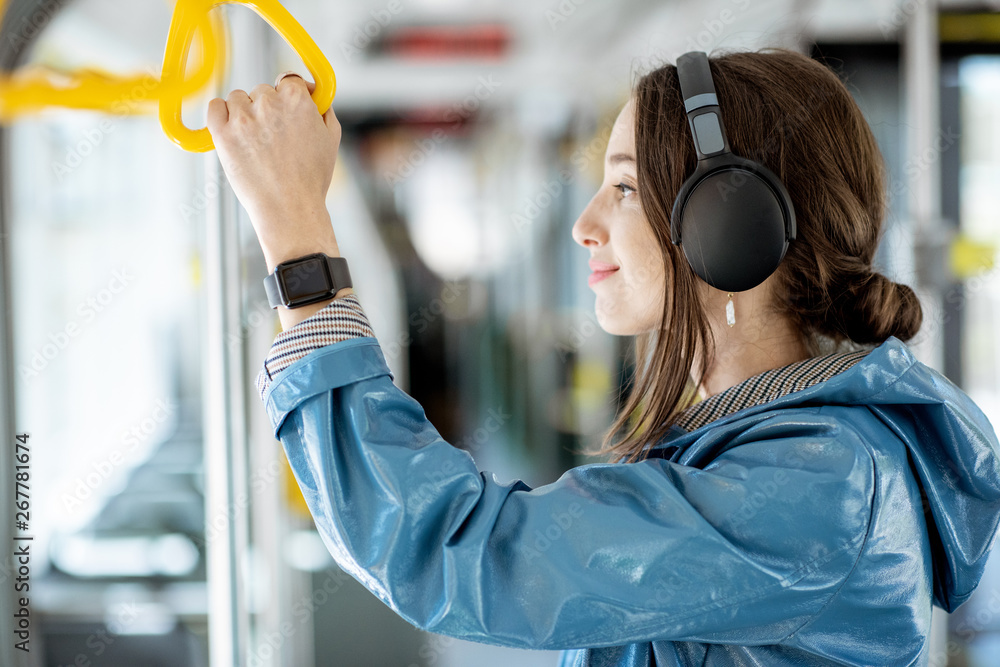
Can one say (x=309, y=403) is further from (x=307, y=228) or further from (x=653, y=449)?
(x=653, y=449)

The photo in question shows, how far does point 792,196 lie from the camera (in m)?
0.94

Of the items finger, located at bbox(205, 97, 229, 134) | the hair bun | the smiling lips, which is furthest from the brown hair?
finger, located at bbox(205, 97, 229, 134)

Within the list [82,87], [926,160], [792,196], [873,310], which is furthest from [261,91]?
[926,160]

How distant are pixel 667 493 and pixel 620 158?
0.48 m

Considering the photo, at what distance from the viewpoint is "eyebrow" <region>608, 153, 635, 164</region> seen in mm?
990

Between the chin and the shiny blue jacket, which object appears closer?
the shiny blue jacket

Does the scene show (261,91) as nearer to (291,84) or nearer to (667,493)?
(291,84)

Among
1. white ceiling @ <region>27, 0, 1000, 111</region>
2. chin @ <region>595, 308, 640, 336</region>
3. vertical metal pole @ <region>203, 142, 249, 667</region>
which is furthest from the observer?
white ceiling @ <region>27, 0, 1000, 111</region>

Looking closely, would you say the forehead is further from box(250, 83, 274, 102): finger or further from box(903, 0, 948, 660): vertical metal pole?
box(903, 0, 948, 660): vertical metal pole

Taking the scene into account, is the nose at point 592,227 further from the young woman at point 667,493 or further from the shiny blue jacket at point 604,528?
the shiny blue jacket at point 604,528

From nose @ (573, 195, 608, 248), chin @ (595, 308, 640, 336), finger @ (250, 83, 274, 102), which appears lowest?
chin @ (595, 308, 640, 336)

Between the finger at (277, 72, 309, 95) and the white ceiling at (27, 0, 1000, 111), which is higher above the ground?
the white ceiling at (27, 0, 1000, 111)

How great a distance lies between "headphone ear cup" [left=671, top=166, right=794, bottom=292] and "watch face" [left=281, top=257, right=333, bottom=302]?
392mm

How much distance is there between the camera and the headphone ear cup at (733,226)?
0.80 meters
